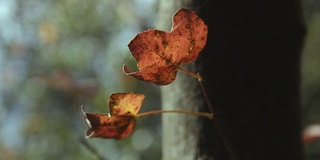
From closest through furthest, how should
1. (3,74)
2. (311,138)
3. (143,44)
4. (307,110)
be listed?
(143,44) < (311,138) < (307,110) < (3,74)

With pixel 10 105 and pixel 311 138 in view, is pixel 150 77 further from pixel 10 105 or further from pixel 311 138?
pixel 10 105

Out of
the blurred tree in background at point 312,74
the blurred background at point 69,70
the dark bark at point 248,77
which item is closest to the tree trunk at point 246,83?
the dark bark at point 248,77

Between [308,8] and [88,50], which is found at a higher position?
[308,8]

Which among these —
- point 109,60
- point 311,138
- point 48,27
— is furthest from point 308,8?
point 311,138

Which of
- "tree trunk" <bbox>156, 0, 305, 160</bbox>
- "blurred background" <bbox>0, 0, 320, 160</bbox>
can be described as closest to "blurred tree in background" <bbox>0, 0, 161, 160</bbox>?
"blurred background" <bbox>0, 0, 320, 160</bbox>

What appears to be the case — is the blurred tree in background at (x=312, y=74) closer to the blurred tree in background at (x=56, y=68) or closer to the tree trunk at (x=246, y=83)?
the blurred tree in background at (x=56, y=68)

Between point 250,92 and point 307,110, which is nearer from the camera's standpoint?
point 250,92

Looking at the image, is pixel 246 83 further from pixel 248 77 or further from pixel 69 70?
pixel 69 70
